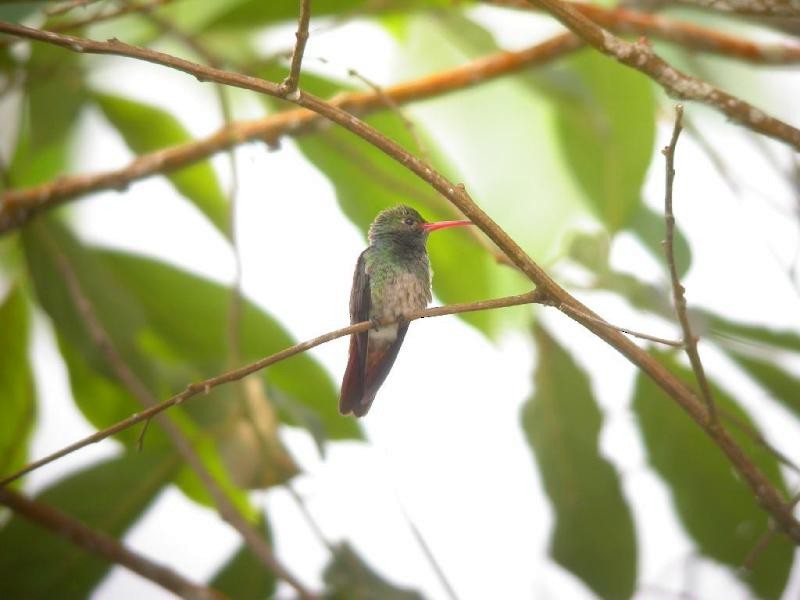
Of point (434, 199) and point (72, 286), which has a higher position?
point (434, 199)

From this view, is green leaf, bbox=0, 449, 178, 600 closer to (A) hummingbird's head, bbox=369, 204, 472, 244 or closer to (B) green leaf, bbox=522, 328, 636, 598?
(A) hummingbird's head, bbox=369, 204, 472, 244

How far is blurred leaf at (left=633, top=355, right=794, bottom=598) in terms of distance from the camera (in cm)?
305

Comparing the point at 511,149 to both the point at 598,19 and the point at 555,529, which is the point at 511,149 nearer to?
the point at 598,19

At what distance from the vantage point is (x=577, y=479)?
315 cm

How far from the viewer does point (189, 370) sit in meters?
3.35

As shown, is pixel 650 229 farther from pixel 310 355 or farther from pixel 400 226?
pixel 310 355

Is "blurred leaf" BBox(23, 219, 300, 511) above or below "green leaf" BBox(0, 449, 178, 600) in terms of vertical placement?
above

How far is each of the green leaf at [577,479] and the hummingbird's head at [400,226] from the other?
0.66m

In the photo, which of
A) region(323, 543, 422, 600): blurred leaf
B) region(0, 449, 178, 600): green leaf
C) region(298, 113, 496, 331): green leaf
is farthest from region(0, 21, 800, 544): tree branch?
region(0, 449, 178, 600): green leaf

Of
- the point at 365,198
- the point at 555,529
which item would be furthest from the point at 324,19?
the point at 555,529

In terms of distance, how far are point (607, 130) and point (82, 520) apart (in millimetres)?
2170

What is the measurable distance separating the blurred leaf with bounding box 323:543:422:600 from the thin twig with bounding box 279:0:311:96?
1777mm

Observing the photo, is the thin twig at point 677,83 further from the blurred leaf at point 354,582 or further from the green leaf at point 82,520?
the green leaf at point 82,520

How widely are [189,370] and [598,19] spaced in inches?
69.5
